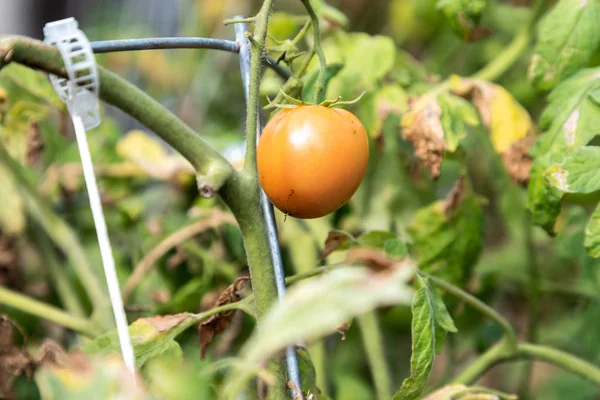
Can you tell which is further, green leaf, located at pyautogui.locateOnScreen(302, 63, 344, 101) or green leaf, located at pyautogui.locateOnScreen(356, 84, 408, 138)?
green leaf, located at pyautogui.locateOnScreen(356, 84, 408, 138)

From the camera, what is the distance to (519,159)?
91cm

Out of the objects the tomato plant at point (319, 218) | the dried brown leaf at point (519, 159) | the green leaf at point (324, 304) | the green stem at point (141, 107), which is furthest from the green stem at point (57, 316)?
the green leaf at point (324, 304)

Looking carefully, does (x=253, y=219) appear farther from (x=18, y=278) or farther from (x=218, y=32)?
Result: (x=218, y=32)

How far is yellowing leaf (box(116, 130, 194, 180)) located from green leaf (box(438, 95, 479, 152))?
50 centimetres

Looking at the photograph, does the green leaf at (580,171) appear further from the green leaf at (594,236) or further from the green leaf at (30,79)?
the green leaf at (30,79)

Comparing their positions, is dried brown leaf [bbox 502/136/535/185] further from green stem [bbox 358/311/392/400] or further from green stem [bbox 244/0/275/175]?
green stem [bbox 244/0/275/175]

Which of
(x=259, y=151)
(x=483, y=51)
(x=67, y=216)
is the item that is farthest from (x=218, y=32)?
(x=259, y=151)

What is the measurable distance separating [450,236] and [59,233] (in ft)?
2.03

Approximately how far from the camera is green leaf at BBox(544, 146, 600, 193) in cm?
67

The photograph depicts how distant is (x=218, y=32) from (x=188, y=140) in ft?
5.70

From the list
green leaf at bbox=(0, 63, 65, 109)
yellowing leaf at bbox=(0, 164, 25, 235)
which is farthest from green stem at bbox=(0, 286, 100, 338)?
green leaf at bbox=(0, 63, 65, 109)

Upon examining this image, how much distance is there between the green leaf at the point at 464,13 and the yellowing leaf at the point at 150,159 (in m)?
0.52

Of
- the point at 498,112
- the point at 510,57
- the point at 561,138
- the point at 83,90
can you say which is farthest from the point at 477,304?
the point at 510,57

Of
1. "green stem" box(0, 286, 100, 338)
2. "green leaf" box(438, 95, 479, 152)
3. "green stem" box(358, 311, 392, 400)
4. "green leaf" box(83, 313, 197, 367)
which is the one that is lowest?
"green stem" box(358, 311, 392, 400)
